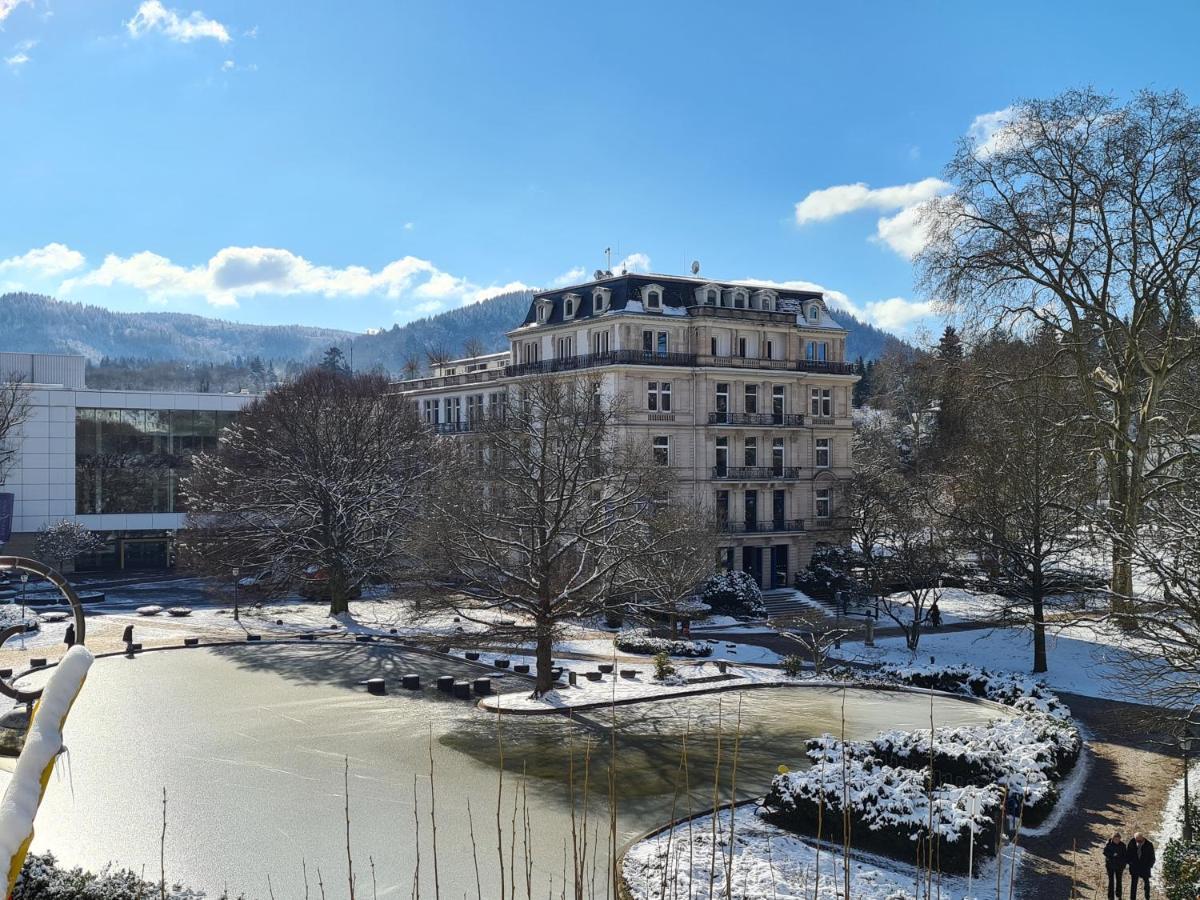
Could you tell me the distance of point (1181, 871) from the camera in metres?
15.6

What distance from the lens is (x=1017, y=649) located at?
126 ft

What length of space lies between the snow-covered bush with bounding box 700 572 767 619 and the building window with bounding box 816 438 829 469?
14861mm

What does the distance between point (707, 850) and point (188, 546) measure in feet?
122

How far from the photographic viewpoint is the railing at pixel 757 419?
2251 inches

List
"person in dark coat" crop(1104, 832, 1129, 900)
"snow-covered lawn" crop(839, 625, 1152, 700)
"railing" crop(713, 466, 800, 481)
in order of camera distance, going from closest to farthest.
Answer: "person in dark coat" crop(1104, 832, 1129, 900), "snow-covered lawn" crop(839, 625, 1152, 700), "railing" crop(713, 466, 800, 481)

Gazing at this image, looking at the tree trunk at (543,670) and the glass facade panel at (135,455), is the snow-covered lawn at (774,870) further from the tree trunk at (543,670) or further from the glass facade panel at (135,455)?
the glass facade panel at (135,455)

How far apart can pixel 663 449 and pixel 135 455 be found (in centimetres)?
3970

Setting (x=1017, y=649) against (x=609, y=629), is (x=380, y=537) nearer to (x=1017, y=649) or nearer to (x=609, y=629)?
(x=609, y=629)

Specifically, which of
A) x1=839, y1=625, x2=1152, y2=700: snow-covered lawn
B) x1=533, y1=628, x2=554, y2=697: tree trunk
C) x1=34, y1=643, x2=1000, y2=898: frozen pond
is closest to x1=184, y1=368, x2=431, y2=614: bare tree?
x1=34, y1=643, x2=1000, y2=898: frozen pond

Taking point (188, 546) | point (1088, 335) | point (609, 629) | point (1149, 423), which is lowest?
point (609, 629)

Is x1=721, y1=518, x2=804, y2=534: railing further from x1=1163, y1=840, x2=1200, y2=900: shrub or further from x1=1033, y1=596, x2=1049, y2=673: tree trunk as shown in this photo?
x1=1163, y1=840, x2=1200, y2=900: shrub

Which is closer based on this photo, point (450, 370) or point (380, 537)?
point (380, 537)

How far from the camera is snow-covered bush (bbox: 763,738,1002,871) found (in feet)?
55.9

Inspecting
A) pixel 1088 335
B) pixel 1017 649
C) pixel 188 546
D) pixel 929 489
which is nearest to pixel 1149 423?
pixel 1088 335
